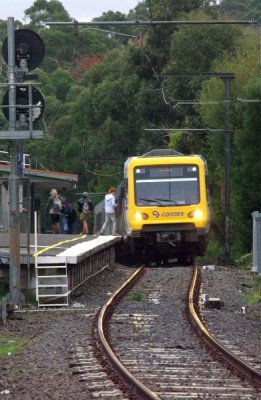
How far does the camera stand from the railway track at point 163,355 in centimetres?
1014

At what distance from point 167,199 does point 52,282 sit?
1099 cm

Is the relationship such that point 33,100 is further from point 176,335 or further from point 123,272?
point 123,272

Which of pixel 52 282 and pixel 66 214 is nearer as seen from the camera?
pixel 52 282

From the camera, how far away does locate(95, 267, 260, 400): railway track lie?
10.1m

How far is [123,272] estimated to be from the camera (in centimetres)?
2866

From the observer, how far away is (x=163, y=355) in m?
12.9

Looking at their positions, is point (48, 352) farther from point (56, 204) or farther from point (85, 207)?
point (85, 207)

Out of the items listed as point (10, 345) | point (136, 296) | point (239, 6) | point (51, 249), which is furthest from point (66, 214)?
point (239, 6)

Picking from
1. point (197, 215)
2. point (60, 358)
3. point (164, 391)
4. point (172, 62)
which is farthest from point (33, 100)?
point (172, 62)

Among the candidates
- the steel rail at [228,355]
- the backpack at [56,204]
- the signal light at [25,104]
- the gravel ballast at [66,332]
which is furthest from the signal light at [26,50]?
the backpack at [56,204]

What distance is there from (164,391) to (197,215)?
2052 centimetres

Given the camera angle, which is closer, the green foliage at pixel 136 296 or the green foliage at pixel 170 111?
the green foliage at pixel 136 296

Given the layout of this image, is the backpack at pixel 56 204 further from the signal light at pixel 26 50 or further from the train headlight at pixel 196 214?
the signal light at pixel 26 50

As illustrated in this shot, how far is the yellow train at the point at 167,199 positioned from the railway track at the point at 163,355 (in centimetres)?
932
